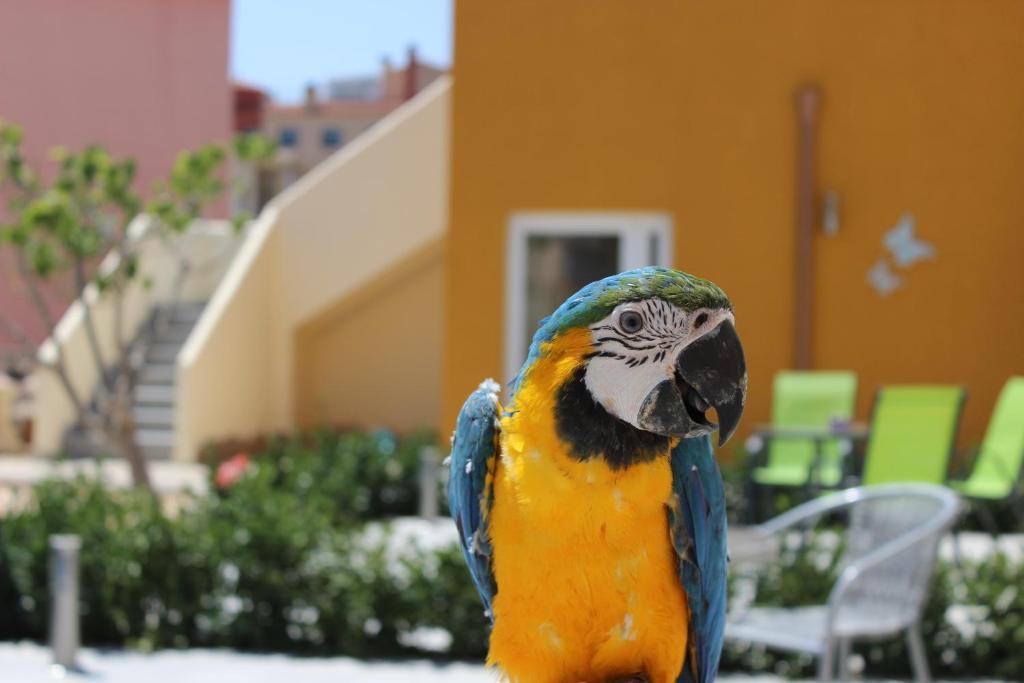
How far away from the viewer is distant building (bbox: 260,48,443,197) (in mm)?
28234

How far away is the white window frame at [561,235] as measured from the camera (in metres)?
8.25

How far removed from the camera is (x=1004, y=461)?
6609 millimetres

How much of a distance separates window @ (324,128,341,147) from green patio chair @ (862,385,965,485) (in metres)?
25.3

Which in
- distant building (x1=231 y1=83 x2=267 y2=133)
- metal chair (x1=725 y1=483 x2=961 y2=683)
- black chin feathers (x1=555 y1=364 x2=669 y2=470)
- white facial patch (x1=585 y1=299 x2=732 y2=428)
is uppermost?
distant building (x1=231 y1=83 x2=267 y2=133)

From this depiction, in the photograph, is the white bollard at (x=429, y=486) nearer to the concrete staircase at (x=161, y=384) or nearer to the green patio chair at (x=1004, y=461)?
the green patio chair at (x=1004, y=461)

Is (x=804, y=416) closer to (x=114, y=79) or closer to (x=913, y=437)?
(x=913, y=437)

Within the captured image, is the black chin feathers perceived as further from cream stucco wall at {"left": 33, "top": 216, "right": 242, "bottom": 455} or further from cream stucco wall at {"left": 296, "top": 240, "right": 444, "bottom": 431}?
cream stucco wall at {"left": 296, "top": 240, "right": 444, "bottom": 431}

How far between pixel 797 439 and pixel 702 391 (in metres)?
5.69

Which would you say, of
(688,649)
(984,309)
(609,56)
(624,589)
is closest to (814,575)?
(688,649)

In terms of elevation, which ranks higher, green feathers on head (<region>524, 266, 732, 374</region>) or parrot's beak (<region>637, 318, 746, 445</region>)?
green feathers on head (<region>524, 266, 732, 374</region>)

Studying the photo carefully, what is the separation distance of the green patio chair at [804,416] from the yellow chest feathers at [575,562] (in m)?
5.32

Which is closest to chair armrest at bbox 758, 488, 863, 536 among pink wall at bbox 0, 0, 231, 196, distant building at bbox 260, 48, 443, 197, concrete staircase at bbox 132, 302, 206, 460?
pink wall at bbox 0, 0, 231, 196

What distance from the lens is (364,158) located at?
12.2m

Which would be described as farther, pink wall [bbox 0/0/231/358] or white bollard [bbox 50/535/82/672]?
pink wall [bbox 0/0/231/358]
